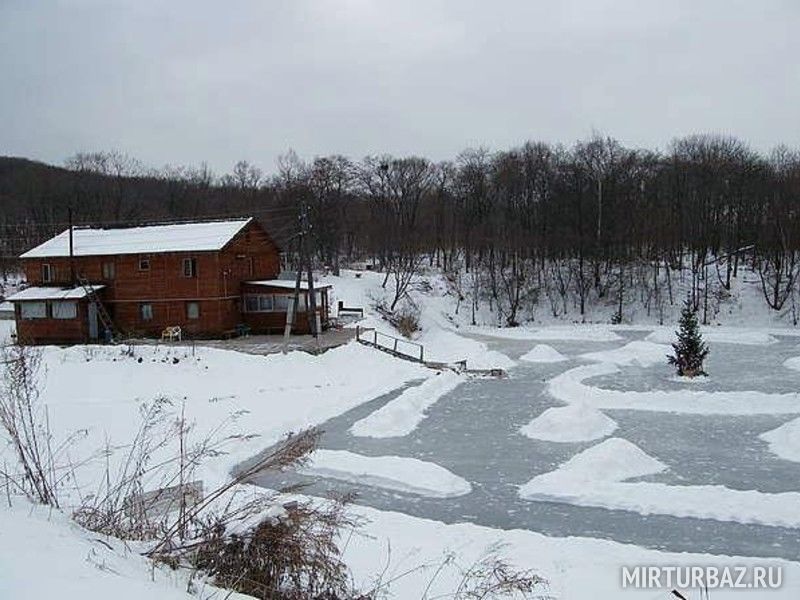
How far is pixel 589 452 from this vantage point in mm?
13562

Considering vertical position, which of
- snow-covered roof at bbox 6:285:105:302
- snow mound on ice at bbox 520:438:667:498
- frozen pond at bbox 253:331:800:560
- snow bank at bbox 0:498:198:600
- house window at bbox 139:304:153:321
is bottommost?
frozen pond at bbox 253:331:800:560

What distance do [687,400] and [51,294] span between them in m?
27.1

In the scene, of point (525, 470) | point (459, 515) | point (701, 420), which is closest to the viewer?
point (459, 515)

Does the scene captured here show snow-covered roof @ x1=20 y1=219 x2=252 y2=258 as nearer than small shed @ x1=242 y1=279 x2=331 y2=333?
Yes

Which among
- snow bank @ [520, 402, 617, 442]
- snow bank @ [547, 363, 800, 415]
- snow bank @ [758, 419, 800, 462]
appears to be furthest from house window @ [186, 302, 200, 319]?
snow bank @ [758, 419, 800, 462]

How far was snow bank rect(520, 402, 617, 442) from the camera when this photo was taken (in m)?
15.8

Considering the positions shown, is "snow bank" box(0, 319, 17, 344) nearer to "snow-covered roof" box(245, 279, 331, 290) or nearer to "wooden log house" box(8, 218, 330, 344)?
"wooden log house" box(8, 218, 330, 344)

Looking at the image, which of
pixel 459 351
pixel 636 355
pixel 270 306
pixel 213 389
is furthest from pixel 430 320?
pixel 213 389

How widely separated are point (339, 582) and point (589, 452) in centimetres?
1046

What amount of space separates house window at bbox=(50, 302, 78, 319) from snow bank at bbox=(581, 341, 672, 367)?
23452 millimetres

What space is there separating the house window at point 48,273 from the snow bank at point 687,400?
2483 cm

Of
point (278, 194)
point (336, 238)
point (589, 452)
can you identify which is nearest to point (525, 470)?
point (589, 452)

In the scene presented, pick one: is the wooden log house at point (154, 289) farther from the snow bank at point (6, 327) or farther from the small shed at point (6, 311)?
the small shed at point (6, 311)

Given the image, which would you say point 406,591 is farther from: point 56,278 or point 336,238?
point 336,238
